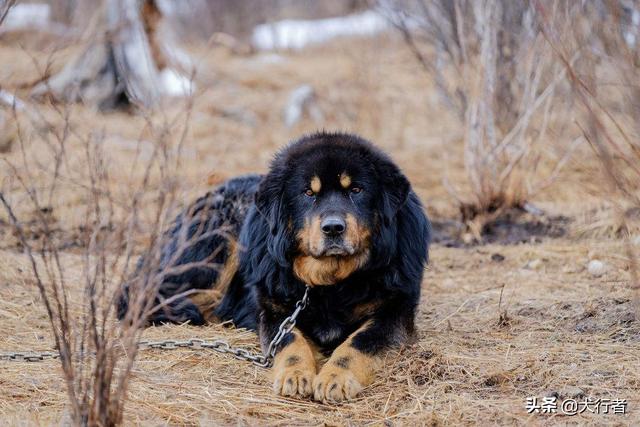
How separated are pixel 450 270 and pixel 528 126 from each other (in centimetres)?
220

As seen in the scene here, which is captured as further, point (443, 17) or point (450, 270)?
point (443, 17)

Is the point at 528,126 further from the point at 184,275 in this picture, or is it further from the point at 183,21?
the point at 183,21

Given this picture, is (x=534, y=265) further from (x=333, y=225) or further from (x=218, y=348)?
(x=218, y=348)

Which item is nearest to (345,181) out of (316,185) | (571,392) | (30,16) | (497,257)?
(316,185)

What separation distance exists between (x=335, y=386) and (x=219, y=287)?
196 centimetres

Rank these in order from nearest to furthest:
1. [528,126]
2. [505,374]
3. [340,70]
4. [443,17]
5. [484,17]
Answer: [505,374] < [484,17] < [528,126] < [443,17] < [340,70]

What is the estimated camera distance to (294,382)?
3.85 metres

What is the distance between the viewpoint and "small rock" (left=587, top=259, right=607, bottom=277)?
6.04 m

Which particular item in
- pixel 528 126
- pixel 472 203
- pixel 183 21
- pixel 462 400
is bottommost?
pixel 462 400

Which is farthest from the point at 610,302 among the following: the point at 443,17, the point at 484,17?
the point at 443,17

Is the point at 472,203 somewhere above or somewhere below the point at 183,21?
below

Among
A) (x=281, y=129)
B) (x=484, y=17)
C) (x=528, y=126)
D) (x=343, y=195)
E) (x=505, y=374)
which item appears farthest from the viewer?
(x=281, y=129)

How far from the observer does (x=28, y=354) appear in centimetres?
427

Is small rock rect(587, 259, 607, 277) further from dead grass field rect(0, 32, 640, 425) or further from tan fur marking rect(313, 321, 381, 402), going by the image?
tan fur marking rect(313, 321, 381, 402)
